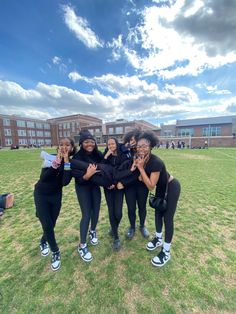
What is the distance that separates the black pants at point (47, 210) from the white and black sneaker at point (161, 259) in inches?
60.1

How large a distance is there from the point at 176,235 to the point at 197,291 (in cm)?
120

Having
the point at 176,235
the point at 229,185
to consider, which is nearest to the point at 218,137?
the point at 229,185

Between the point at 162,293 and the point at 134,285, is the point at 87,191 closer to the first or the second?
the point at 134,285

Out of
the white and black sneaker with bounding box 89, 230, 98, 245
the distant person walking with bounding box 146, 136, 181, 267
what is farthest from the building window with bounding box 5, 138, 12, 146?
the distant person walking with bounding box 146, 136, 181, 267

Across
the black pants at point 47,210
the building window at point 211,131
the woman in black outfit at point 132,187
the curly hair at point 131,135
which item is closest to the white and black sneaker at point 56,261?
the black pants at point 47,210

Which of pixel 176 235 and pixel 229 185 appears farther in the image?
pixel 229 185

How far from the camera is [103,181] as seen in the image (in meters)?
2.40

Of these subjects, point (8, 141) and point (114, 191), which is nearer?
point (114, 191)

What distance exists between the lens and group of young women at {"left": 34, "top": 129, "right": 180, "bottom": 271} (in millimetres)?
2184

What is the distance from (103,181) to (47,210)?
89cm

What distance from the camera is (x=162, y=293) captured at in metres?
1.88

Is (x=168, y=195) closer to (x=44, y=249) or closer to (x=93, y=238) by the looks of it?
(x=93, y=238)

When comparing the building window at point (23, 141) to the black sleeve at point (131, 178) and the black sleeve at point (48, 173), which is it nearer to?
the black sleeve at point (48, 173)

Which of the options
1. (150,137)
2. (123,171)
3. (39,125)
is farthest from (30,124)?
(150,137)
